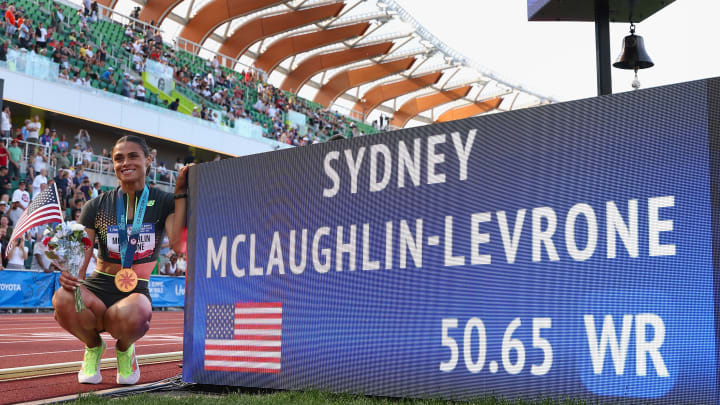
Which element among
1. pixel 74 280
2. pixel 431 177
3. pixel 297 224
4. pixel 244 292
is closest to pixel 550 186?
pixel 431 177

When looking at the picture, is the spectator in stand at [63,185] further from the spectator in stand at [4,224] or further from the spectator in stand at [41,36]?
the spectator in stand at [41,36]

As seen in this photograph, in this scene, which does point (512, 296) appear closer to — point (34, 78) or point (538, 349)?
point (538, 349)

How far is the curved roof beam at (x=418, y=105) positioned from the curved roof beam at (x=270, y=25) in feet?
68.4

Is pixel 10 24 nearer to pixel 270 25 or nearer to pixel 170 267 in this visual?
pixel 170 267

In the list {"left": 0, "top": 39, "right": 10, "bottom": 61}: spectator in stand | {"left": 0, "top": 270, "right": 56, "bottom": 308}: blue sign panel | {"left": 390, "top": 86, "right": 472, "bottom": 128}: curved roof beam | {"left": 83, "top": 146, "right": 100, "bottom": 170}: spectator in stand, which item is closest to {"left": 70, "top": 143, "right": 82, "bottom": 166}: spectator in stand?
{"left": 83, "top": 146, "right": 100, "bottom": 170}: spectator in stand

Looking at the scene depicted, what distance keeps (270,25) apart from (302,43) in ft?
13.5

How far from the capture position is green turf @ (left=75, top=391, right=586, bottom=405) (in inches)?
152

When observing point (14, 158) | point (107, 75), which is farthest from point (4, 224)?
point (107, 75)

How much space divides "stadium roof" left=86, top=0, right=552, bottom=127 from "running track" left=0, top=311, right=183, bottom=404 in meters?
24.1

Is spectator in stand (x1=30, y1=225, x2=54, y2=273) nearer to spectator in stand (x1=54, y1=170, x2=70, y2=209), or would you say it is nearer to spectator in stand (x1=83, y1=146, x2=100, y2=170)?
spectator in stand (x1=54, y1=170, x2=70, y2=209)

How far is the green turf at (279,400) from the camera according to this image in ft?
12.7

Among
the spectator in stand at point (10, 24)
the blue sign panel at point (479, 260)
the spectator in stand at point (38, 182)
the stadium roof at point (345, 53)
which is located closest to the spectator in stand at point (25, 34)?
the spectator in stand at point (10, 24)

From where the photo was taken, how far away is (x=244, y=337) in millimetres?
4934

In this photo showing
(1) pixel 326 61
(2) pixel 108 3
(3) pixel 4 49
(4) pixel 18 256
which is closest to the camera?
(4) pixel 18 256
